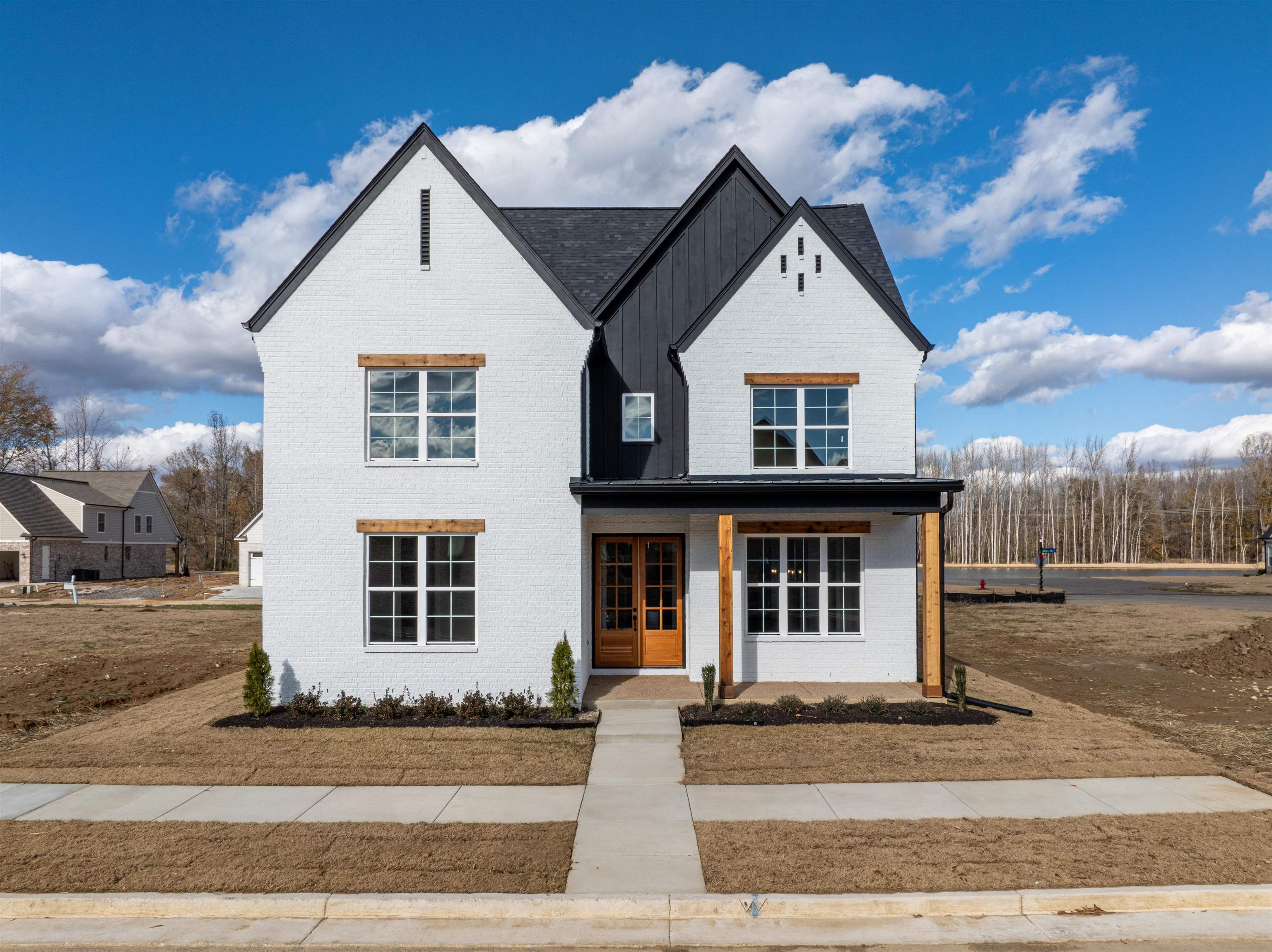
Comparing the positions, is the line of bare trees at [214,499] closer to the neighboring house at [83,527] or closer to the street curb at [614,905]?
the neighboring house at [83,527]

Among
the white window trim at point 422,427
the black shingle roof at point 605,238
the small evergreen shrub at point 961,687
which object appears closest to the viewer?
the small evergreen shrub at point 961,687

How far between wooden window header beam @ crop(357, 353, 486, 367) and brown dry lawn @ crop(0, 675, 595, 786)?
19.6ft

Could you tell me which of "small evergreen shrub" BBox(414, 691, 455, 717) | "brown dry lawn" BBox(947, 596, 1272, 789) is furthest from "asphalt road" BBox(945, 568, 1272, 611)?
"small evergreen shrub" BBox(414, 691, 455, 717)

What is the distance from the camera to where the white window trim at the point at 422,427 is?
12.4 metres

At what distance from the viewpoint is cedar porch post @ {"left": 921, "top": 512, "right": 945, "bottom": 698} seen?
1270cm

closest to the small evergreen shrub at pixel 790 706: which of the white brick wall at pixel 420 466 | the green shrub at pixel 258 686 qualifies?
the white brick wall at pixel 420 466

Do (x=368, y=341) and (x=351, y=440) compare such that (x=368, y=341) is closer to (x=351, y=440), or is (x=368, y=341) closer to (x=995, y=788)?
(x=351, y=440)

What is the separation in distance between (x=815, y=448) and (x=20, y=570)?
182 ft

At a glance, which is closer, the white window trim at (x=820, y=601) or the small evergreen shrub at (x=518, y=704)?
the small evergreen shrub at (x=518, y=704)

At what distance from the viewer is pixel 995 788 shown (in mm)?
8680

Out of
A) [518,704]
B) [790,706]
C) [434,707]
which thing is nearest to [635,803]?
[518,704]

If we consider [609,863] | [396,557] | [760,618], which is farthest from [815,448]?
[609,863]

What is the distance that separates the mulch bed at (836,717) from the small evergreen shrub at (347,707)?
17.4 feet

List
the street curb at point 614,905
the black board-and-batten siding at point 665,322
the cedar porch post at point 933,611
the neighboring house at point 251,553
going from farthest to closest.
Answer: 1. the neighboring house at point 251,553
2. the black board-and-batten siding at point 665,322
3. the cedar porch post at point 933,611
4. the street curb at point 614,905
